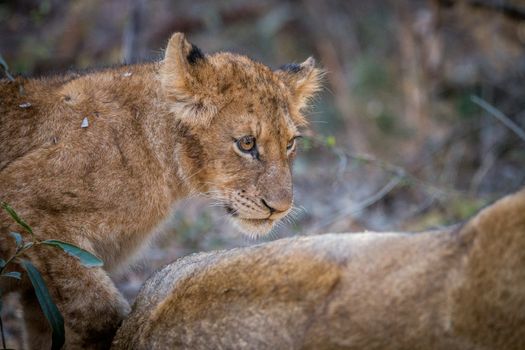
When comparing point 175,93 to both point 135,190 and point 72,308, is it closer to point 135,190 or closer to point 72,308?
point 135,190

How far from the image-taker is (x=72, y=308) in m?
3.88

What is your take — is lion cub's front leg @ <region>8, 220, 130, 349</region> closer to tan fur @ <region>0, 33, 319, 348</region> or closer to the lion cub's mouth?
tan fur @ <region>0, 33, 319, 348</region>

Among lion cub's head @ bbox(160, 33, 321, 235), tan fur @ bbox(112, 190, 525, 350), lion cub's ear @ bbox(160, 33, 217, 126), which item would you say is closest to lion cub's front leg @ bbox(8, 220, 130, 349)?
tan fur @ bbox(112, 190, 525, 350)

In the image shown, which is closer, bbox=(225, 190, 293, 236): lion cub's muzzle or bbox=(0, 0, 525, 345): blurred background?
bbox=(225, 190, 293, 236): lion cub's muzzle

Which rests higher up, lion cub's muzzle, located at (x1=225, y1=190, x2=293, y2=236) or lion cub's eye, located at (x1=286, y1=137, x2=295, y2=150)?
lion cub's eye, located at (x1=286, y1=137, x2=295, y2=150)

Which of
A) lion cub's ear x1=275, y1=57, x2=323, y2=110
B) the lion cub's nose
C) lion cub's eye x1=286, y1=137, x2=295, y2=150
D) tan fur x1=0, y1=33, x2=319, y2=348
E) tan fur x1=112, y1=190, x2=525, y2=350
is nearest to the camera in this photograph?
tan fur x1=112, y1=190, x2=525, y2=350

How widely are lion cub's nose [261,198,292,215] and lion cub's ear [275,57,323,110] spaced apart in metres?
1.09

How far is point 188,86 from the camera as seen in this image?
4.79 metres

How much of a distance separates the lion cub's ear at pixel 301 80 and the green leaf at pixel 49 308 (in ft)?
8.36

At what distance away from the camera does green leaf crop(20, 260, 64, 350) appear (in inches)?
137

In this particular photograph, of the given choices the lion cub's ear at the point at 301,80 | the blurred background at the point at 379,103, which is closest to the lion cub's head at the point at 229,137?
the lion cub's ear at the point at 301,80

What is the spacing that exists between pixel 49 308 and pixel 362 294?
5.49 feet

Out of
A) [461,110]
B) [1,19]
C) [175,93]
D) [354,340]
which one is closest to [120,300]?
[175,93]

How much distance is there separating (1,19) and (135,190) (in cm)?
634
